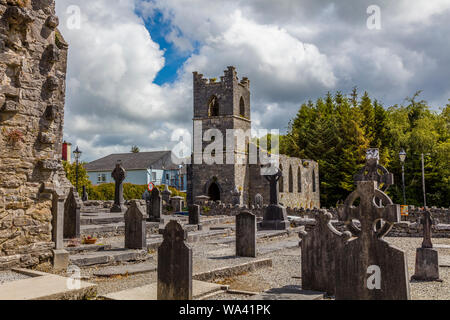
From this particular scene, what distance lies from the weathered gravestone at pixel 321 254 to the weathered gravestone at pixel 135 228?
4.43 m

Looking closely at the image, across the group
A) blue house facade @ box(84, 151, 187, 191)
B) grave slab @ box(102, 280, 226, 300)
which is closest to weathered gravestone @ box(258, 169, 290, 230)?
grave slab @ box(102, 280, 226, 300)

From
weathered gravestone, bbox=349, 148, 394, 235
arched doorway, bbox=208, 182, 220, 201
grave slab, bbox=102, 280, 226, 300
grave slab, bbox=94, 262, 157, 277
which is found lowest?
grave slab, bbox=94, 262, 157, 277

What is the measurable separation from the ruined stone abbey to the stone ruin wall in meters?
24.3

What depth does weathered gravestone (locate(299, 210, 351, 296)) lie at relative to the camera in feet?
18.4

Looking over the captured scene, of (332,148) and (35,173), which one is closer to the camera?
(35,173)

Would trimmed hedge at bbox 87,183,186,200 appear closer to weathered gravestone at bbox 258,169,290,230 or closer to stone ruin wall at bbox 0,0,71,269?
weathered gravestone at bbox 258,169,290,230

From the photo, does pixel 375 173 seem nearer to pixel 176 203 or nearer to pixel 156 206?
pixel 156 206

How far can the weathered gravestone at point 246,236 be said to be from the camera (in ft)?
29.5

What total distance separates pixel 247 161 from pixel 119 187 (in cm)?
1741

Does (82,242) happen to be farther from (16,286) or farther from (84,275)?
(16,286)

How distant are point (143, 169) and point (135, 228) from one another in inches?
1845

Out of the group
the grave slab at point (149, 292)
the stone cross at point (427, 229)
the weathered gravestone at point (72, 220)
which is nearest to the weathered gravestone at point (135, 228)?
A: the weathered gravestone at point (72, 220)
